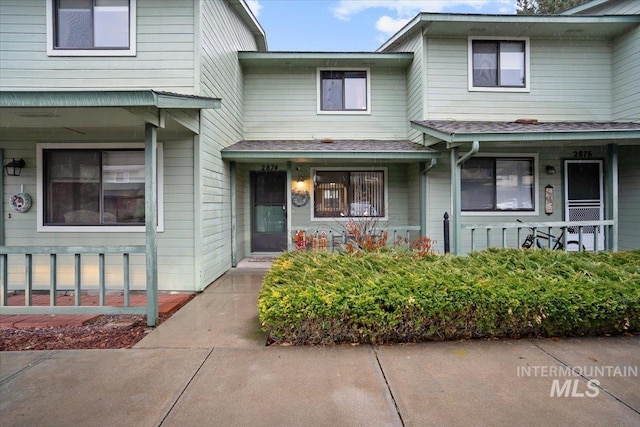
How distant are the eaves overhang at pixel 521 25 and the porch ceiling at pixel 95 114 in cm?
515

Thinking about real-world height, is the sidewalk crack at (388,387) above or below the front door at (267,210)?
below

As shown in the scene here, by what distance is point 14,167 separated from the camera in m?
5.62

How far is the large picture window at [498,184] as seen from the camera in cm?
760

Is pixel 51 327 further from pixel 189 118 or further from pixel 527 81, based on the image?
pixel 527 81

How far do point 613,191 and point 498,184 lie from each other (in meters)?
2.10

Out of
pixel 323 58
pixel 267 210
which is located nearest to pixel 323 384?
pixel 267 210

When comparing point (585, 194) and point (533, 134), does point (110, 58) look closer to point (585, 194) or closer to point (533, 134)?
point (533, 134)

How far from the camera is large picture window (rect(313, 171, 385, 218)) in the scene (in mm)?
8664

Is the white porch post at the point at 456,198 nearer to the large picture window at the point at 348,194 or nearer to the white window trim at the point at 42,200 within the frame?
the large picture window at the point at 348,194

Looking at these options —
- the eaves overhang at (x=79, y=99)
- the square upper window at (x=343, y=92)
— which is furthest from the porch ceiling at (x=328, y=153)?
the eaves overhang at (x=79, y=99)

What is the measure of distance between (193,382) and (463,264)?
3621 mm

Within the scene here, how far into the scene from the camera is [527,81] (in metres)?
7.62

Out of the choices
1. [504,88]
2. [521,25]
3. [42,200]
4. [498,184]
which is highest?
[521,25]

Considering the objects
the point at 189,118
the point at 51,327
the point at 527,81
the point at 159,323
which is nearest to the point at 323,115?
the point at 189,118
